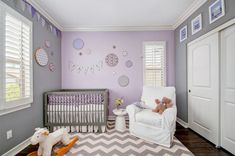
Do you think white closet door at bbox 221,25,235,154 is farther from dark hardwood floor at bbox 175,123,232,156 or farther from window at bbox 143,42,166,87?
window at bbox 143,42,166,87

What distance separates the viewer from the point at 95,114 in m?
2.81

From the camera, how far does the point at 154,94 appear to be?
115 inches

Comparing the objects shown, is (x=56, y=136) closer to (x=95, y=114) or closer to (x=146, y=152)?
(x=95, y=114)

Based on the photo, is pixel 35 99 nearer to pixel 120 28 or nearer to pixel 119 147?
pixel 119 147

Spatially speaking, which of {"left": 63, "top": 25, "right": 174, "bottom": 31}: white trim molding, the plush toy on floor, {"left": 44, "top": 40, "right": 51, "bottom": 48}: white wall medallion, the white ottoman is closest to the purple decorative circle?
{"left": 44, "top": 40, "right": 51, "bottom": 48}: white wall medallion

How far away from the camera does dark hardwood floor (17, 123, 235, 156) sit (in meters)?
2.02

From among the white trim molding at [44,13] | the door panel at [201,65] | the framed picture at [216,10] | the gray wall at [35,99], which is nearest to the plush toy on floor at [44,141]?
the gray wall at [35,99]

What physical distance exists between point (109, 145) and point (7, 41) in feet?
7.05

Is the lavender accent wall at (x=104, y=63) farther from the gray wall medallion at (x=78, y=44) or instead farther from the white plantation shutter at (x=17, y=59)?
the white plantation shutter at (x=17, y=59)

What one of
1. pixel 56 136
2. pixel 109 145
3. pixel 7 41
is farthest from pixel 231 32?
pixel 7 41

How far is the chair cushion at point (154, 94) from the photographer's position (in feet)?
9.25

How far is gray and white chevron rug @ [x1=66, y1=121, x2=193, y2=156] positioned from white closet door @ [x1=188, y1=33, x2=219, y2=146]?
1.89 feet

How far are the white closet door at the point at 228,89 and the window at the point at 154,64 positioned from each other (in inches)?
65.3

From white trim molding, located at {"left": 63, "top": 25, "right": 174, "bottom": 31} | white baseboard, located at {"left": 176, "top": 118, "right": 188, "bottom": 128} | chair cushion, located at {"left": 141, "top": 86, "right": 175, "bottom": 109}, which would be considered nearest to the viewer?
chair cushion, located at {"left": 141, "top": 86, "right": 175, "bottom": 109}
